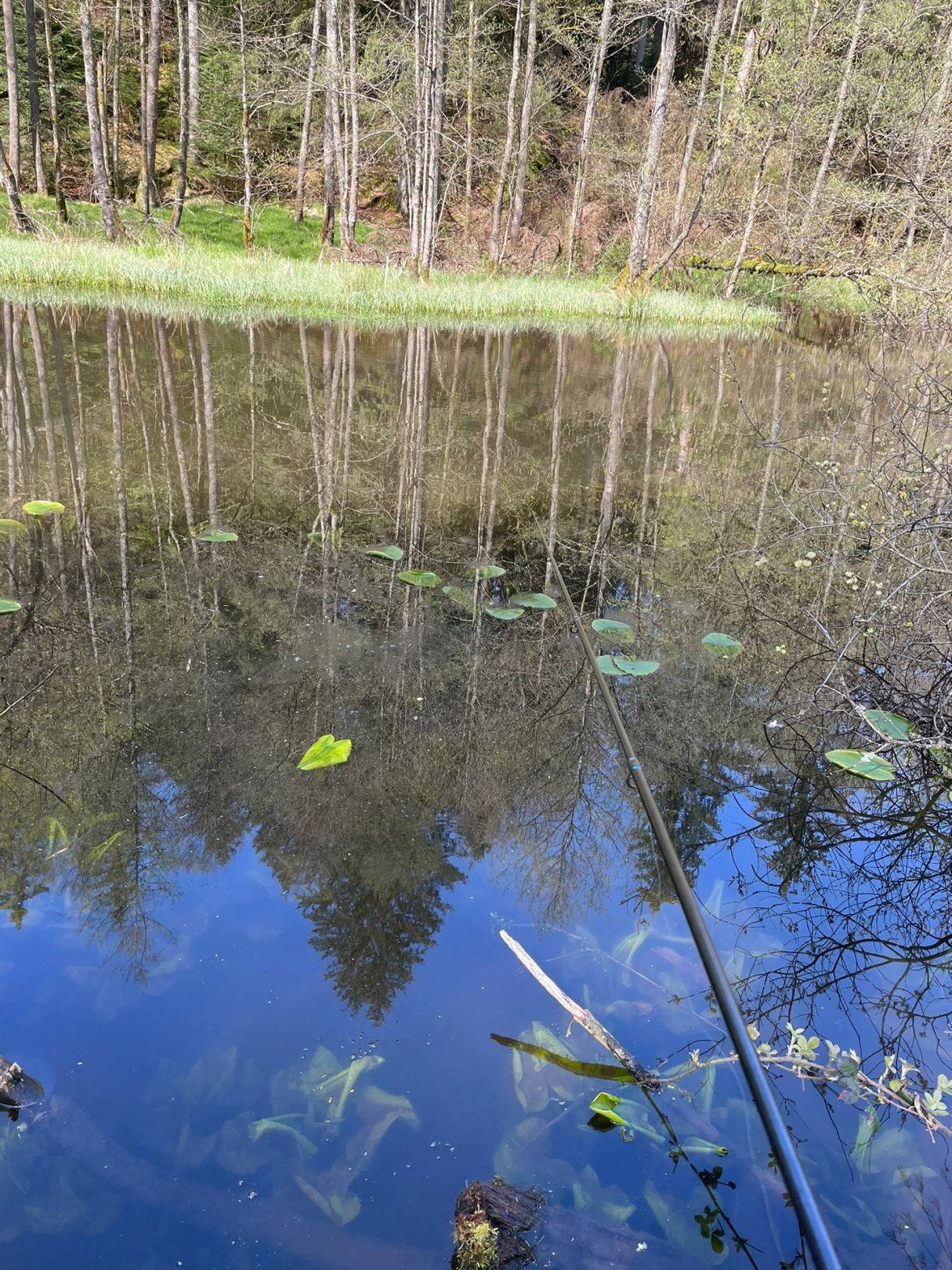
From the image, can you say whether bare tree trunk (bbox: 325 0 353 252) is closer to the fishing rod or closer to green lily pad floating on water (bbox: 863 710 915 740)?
green lily pad floating on water (bbox: 863 710 915 740)

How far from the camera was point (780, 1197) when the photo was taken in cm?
170

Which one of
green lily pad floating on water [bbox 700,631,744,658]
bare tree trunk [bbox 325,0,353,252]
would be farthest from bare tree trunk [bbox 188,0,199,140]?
green lily pad floating on water [bbox 700,631,744,658]

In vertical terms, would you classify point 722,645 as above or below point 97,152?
below

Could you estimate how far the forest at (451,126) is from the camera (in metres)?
16.8

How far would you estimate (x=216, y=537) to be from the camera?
4.71 m

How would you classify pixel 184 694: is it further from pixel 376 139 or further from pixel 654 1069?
pixel 376 139

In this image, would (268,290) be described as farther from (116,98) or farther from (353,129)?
(116,98)

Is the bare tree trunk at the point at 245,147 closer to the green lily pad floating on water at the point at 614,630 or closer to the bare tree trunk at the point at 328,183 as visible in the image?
the bare tree trunk at the point at 328,183

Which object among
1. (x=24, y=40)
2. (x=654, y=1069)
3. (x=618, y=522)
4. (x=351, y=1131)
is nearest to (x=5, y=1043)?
(x=351, y=1131)

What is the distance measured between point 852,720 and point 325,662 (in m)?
2.17

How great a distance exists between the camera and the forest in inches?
661

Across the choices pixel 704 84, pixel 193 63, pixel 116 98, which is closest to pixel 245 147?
pixel 193 63

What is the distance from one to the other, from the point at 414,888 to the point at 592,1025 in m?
0.65

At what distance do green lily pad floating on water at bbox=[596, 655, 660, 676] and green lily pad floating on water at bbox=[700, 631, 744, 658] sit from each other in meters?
0.46
